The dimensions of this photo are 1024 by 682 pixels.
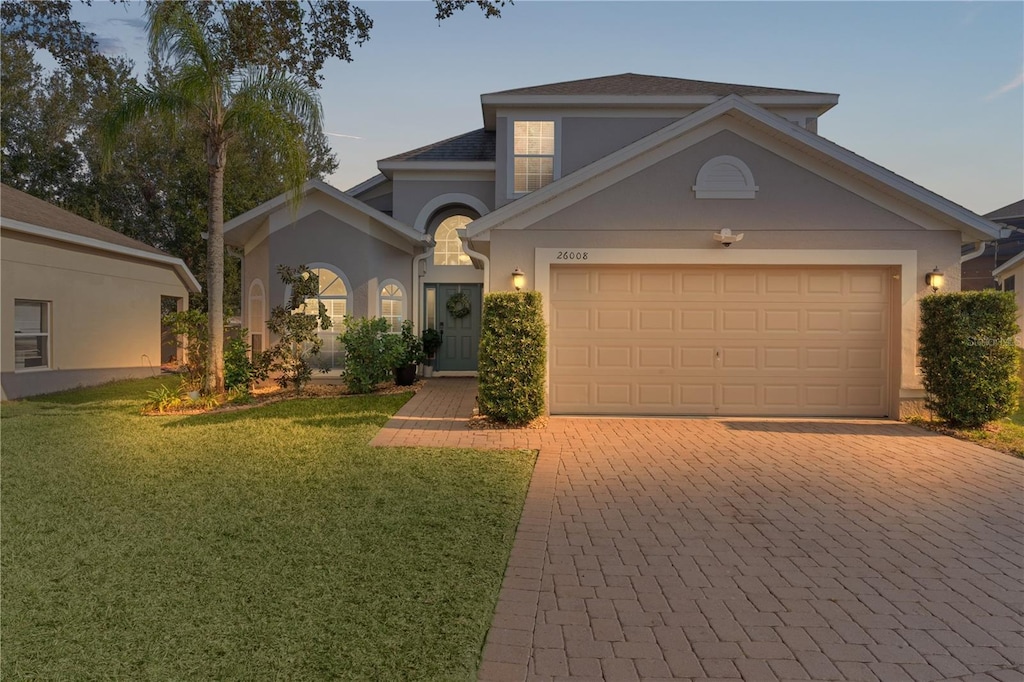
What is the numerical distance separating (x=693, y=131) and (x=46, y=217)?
14.4 meters

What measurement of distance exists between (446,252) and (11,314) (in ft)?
31.3

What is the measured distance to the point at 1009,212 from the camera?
2477 centimetres

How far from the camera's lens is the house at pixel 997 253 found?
24.1 meters

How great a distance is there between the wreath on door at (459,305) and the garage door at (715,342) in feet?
19.5

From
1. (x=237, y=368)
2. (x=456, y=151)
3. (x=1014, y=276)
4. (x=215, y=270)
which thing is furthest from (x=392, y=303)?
(x=1014, y=276)

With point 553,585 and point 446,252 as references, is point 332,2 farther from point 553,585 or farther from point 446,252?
point 553,585

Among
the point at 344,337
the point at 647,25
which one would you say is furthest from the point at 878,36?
the point at 344,337

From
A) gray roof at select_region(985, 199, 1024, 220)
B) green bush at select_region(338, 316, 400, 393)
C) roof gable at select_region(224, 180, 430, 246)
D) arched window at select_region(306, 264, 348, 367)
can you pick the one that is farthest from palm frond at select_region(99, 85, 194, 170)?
gray roof at select_region(985, 199, 1024, 220)

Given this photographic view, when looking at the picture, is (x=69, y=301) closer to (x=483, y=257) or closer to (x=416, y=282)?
(x=416, y=282)

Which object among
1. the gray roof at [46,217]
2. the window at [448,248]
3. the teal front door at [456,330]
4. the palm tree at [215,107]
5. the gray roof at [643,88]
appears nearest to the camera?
the palm tree at [215,107]

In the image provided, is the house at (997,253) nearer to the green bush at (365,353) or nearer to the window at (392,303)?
the window at (392,303)

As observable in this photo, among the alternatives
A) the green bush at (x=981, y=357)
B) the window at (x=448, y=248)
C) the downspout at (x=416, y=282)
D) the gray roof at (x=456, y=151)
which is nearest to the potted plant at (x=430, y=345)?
the downspout at (x=416, y=282)

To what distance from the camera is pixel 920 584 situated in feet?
13.6

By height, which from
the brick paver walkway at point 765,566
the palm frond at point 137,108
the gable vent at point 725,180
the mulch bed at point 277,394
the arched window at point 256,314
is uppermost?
the palm frond at point 137,108
